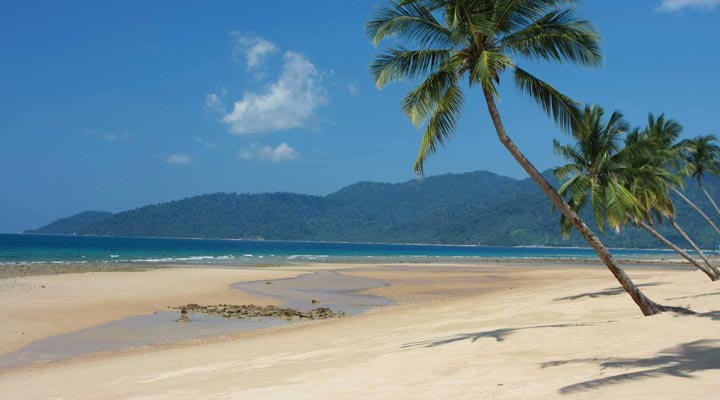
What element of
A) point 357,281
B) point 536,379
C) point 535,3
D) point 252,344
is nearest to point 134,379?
point 252,344

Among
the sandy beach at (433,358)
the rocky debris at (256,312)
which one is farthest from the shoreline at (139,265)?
the sandy beach at (433,358)

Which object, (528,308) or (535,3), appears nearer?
(535,3)

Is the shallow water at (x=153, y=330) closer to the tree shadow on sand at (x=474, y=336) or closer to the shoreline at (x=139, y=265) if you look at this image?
the tree shadow on sand at (x=474, y=336)

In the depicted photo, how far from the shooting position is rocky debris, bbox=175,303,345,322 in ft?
58.7

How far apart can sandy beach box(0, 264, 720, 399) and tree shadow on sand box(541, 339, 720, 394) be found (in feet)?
0.04

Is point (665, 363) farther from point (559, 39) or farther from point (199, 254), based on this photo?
point (199, 254)

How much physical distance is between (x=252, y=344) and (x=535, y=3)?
27.9 feet

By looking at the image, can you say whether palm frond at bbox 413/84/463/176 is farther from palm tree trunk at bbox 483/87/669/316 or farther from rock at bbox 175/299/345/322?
rock at bbox 175/299/345/322

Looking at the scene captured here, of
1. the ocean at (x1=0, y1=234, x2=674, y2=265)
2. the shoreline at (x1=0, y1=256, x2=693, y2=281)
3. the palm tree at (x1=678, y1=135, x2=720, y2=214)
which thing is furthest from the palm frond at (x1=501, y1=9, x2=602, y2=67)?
the ocean at (x1=0, y1=234, x2=674, y2=265)

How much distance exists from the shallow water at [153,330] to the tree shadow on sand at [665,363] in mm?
9411

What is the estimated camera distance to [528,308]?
47.5ft

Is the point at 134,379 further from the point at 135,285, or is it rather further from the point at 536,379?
the point at 135,285

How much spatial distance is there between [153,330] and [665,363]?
40.3 feet

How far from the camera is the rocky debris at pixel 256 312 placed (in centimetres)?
1789
